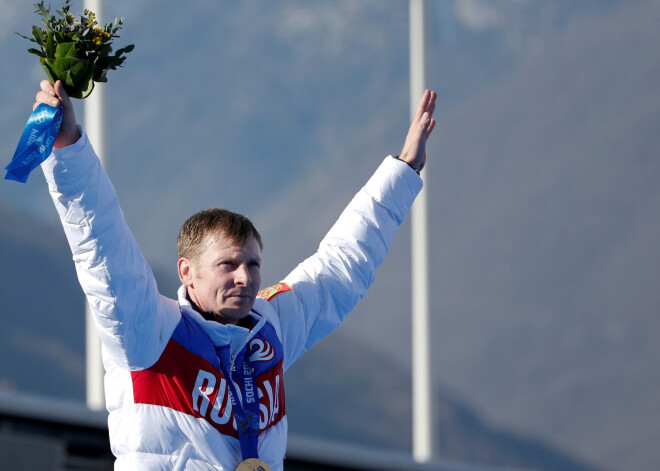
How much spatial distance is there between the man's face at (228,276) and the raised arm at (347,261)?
27cm

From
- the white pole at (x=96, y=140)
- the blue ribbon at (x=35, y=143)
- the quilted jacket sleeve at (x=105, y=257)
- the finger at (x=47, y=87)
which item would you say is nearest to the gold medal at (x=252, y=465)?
the quilted jacket sleeve at (x=105, y=257)

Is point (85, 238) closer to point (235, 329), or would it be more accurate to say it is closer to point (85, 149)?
point (85, 149)

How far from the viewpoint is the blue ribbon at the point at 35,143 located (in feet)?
6.33

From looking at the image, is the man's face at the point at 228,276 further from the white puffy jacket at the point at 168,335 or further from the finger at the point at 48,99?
the finger at the point at 48,99

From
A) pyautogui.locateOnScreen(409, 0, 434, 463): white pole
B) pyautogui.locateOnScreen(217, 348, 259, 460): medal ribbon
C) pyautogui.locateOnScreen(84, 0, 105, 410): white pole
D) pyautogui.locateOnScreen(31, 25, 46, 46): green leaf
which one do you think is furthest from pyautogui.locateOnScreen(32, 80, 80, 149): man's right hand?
pyautogui.locateOnScreen(409, 0, 434, 463): white pole

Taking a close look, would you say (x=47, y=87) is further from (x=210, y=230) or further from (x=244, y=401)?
(x=244, y=401)

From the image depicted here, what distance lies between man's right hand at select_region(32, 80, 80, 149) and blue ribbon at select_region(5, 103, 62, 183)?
0.03 m

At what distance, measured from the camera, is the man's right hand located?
197cm

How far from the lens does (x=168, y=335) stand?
88.1 inches

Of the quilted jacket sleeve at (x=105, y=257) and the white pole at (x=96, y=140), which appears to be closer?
the quilted jacket sleeve at (x=105, y=257)

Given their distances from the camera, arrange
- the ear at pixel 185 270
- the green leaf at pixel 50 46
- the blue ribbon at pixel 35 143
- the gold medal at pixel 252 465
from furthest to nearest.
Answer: the ear at pixel 185 270 < the gold medal at pixel 252 465 < the green leaf at pixel 50 46 < the blue ribbon at pixel 35 143

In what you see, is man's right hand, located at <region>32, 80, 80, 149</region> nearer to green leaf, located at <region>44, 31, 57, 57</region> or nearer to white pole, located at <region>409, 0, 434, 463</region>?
green leaf, located at <region>44, 31, 57, 57</region>

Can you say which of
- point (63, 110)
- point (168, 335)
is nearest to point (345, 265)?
point (168, 335)

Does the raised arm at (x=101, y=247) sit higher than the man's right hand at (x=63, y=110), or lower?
lower
